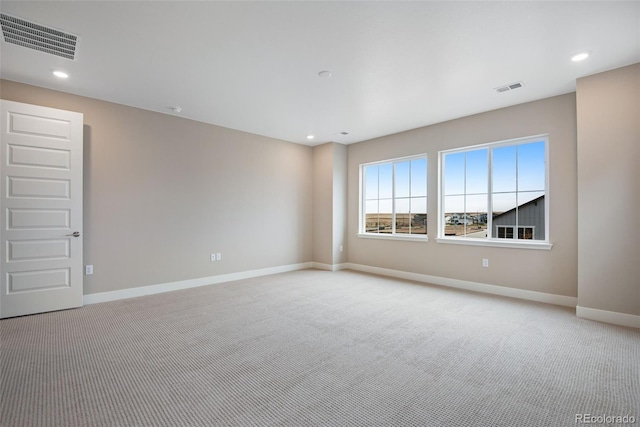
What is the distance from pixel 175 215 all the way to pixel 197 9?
3.20 metres

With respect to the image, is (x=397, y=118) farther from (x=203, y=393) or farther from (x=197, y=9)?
(x=203, y=393)

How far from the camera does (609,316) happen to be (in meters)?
3.21

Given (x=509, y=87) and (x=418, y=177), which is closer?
(x=509, y=87)

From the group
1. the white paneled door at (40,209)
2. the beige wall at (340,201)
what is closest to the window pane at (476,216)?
the beige wall at (340,201)

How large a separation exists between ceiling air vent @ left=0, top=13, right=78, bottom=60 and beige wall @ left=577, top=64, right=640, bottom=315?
5.25 meters

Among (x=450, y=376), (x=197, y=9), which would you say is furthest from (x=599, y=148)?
(x=197, y=9)

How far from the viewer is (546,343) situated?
2.73m

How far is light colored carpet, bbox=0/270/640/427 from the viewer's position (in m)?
1.78

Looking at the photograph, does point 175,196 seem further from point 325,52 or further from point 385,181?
point 385,181

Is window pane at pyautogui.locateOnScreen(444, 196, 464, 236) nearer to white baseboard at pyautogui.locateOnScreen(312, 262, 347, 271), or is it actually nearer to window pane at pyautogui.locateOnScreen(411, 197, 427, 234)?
window pane at pyautogui.locateOnScreen(411, 197, 427, 234)

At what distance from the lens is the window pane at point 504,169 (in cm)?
437

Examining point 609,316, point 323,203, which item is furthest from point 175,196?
point 609,316

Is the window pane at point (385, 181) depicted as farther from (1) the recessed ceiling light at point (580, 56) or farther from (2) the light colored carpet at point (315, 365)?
(1) the recessed ceiling light at point (580, 56)

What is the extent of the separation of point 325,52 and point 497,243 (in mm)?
3577
